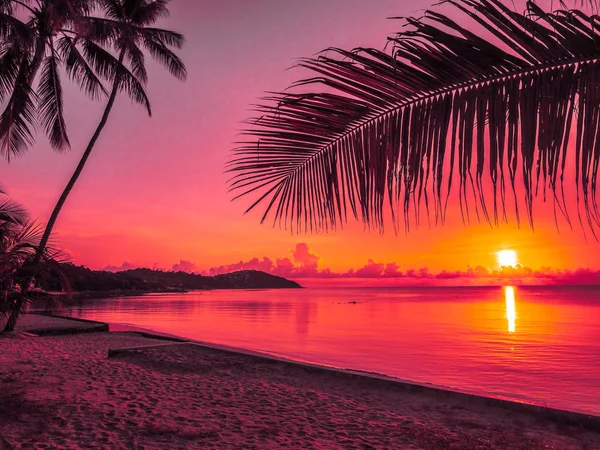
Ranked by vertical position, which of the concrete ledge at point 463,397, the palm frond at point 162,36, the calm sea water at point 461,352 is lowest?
the calm sea water at point 461,352

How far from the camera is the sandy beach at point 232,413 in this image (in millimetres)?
4238

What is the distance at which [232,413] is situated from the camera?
5.14m

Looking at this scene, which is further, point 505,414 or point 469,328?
point 469,328

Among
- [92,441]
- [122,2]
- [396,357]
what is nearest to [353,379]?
[92,441]

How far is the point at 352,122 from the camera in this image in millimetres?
1918

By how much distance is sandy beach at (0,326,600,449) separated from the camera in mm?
4238

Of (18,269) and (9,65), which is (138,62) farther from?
(18,269)

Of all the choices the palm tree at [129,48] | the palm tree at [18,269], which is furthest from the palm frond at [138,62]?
the palm tree at [18,269]

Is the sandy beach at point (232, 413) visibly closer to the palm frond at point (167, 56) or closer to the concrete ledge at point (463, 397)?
the concrete ledge at point (463, 397)

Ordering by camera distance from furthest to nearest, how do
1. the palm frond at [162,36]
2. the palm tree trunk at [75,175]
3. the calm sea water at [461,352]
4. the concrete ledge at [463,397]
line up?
the palm frond at [162,36], the calm sea water at [461,352], the palm tree trunk at [75,175], the concrete ledge at [463,397]

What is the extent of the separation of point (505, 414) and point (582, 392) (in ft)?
29.7

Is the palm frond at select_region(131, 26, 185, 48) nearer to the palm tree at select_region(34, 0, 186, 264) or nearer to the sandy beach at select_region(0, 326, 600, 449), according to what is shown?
the palm tree at select_region(34, 0, 186, 264)

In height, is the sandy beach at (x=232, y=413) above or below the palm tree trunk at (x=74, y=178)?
below

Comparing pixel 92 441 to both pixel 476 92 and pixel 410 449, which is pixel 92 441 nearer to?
pixel 410 449
